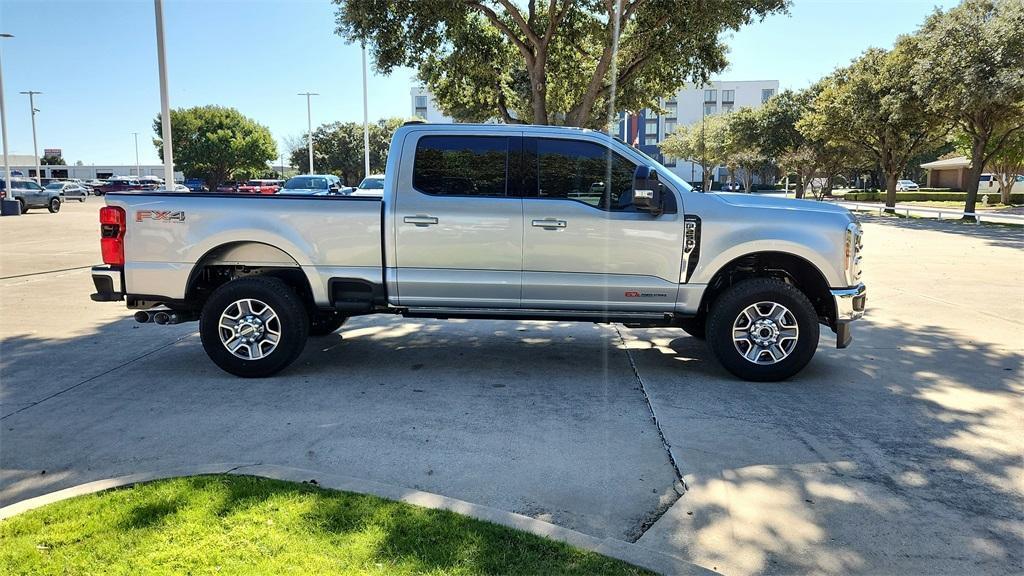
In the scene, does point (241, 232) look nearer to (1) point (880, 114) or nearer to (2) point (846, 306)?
(2) point (846, 306)

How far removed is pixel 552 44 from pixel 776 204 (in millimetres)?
Answer: 14590

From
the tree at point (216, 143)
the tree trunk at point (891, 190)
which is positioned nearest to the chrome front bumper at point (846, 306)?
the tree trunk at point (891, 190)

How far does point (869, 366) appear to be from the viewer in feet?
21.8

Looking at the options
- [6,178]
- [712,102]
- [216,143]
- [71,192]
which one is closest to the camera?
[6,178]

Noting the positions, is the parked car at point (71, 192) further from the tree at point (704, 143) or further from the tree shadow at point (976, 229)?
the tree shadow at point (976, 229)

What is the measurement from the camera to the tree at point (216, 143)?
Result: 66062 mm

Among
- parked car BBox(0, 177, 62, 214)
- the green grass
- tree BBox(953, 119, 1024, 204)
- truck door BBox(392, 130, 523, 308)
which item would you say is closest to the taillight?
truck door BBox(392, 130, 523, 308)

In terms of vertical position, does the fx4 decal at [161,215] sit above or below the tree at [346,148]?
below

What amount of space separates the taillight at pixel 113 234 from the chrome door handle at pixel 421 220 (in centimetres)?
241

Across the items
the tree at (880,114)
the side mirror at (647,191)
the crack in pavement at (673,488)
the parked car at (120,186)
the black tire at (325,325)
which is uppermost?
the tree at (880,114)

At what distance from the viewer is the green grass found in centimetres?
295

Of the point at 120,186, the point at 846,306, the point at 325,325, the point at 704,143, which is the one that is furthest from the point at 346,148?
the point at 846,306

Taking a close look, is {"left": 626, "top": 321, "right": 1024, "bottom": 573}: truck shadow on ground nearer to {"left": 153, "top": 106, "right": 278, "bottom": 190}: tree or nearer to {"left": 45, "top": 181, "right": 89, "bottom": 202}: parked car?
{"left": 45, "top": 181, "right": 89, "bottom": 202}: parked car

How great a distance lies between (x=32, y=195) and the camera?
116 feet
